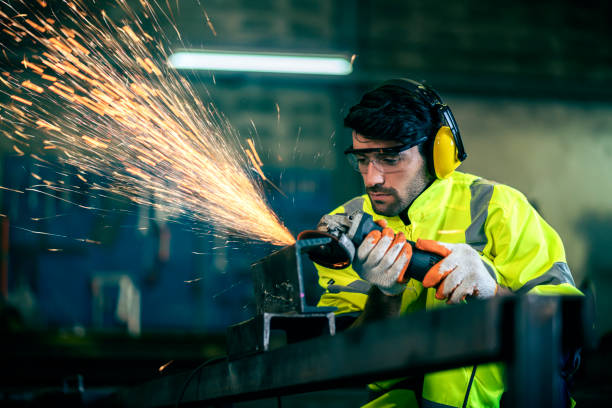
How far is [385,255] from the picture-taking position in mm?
1743

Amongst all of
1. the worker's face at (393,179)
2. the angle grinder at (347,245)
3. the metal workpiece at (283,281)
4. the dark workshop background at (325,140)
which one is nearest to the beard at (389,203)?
the worker's face at (393,179)

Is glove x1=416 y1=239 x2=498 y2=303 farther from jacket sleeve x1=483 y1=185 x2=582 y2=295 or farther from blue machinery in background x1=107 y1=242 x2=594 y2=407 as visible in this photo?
blue machinery in background x1=107 y1=242 x2=594 y2=407

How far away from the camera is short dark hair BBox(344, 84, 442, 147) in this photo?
2215mm

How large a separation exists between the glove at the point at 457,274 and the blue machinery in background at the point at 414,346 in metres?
0.33

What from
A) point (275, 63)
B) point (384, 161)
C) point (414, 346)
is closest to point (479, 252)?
point (384, 161)

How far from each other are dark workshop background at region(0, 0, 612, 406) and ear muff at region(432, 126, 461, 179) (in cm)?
421

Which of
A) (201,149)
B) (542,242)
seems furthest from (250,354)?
(201,149)

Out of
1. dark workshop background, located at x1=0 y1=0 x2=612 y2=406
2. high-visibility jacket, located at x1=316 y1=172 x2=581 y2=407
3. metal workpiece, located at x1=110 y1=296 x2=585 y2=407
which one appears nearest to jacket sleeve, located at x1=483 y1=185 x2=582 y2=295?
high-visibility jacket, located at x1=316 y1=172 x2=581 y2=407

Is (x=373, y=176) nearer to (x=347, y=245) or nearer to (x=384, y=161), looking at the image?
(x=384, y=161)

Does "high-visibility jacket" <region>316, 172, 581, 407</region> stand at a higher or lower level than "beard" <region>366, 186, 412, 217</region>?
lower

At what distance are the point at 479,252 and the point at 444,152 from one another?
0.37m

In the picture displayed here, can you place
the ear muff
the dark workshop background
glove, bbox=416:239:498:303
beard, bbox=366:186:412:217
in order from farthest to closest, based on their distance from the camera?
the dark workshop background, beard, bbox=366:186:412:217, the ear muff, glove, bbox=416:239:498:303

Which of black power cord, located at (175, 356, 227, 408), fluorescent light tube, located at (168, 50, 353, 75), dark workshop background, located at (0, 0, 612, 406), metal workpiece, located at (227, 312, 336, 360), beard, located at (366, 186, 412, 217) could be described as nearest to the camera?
metal workpiece, located at (227, 312, 336, 360)

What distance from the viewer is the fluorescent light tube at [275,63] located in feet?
21.2
